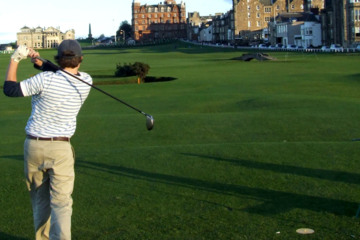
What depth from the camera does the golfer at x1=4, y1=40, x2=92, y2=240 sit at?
6.19 m

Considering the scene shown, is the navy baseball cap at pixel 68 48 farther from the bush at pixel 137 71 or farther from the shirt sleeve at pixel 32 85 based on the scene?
the bush at pixel 137 71

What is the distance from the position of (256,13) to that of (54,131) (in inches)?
6301

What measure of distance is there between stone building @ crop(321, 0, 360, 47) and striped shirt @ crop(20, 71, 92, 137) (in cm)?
9451

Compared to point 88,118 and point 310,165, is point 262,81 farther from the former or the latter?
point 310,165

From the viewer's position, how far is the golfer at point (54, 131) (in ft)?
20.3

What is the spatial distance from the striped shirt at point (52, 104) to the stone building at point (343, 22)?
94508mm

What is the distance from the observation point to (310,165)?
1034 cm

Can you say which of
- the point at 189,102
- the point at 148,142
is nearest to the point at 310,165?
the point at 148,142

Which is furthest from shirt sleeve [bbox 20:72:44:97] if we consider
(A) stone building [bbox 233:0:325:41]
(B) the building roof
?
(A) stone building [bbox 233:0:325:41]

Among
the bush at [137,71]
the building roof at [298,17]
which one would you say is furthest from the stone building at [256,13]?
the bush at [137,71]

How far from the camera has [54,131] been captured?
20.5 ft

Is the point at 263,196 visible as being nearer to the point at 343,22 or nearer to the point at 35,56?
the point at 35,56

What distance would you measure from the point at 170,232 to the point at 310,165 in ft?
13.2

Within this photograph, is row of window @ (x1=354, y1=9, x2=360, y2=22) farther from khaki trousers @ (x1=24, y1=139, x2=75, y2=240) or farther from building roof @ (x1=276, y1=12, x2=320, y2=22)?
khaki trousers @ (x1=24, y1=139, x2=75, y2=240)
